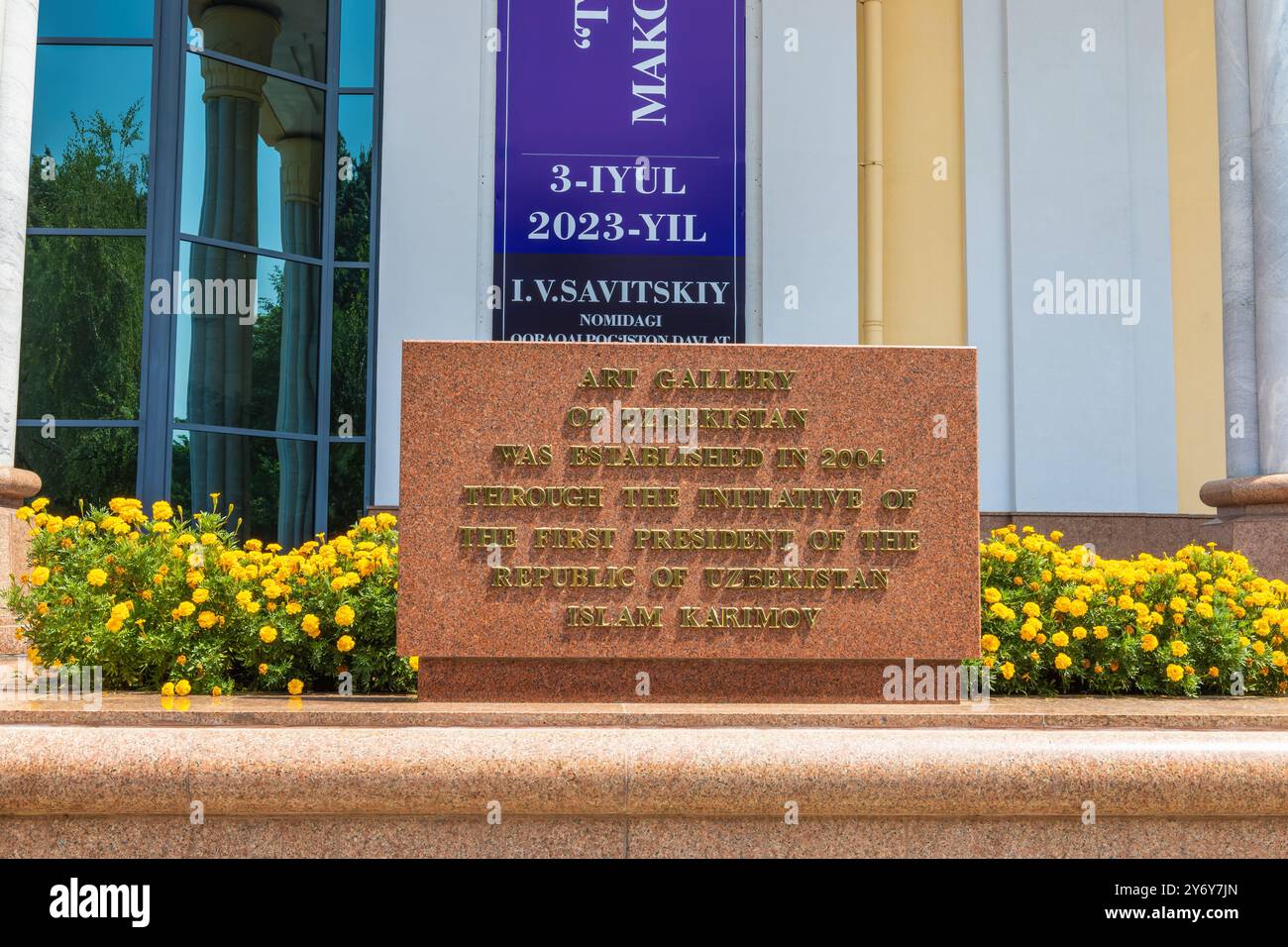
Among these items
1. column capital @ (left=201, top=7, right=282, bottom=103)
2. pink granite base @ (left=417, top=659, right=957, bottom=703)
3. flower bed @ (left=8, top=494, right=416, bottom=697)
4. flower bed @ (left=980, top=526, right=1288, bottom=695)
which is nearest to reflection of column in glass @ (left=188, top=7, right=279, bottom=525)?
column capital @ (left=201, top=7, right=282, bottom=103)

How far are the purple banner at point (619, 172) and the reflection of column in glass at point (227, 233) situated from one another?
2.39 meters

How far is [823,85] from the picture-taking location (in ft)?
38.0

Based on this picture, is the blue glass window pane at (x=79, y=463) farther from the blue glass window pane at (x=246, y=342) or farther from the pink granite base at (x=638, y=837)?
the pink granite base at (x=638, y=837)

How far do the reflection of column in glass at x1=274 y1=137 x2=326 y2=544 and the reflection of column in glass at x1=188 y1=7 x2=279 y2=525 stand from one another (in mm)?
327

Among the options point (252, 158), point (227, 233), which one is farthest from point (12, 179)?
point (252, 158)

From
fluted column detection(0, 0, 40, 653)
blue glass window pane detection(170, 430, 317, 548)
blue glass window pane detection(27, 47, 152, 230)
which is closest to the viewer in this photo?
fluted column detection(0, 0, 40, 653)

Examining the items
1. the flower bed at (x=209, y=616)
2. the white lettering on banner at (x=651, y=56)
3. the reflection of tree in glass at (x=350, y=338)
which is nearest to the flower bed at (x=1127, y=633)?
the flower bed at (x=209, y=616)

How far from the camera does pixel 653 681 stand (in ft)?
16.6

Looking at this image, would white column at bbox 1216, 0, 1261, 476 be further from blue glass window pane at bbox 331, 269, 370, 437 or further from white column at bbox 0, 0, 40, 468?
white column at bbox 0, 0, 40, 468

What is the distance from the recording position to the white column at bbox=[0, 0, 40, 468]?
7.87 metres

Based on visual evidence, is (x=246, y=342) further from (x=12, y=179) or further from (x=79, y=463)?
(x=12, y=179)

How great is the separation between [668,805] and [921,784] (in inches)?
33.1

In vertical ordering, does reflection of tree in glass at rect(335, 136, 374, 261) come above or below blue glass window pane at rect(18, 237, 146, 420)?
above
